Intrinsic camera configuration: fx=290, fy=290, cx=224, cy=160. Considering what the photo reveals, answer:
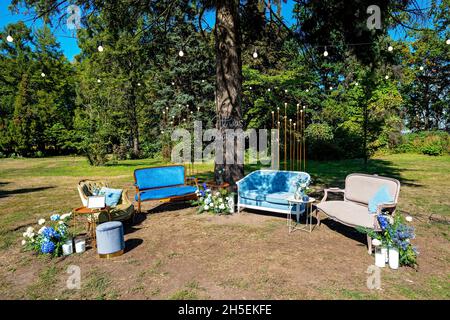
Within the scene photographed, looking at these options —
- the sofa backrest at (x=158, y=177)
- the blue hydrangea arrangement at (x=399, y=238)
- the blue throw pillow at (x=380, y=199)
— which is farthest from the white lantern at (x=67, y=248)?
the blue throw pillow at (x=380, y=199)

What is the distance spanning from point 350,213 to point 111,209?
424cm

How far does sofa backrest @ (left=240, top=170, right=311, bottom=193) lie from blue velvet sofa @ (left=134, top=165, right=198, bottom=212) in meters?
1.37

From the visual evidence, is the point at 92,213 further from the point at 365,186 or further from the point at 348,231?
the point at 365,186

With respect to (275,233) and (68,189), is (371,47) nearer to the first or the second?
(275,233)

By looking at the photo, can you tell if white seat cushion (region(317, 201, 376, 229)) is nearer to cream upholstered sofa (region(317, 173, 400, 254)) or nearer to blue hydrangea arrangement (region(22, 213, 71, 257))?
cream upholstered sofa (region(317, 173, 400, 254))

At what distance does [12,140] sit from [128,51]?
1294 cm

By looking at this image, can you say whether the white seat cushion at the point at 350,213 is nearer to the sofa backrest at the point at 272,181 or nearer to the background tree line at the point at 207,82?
the sofa backrest at the point at 272,181

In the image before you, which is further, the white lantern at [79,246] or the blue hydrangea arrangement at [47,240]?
the white lantern at [79,246]

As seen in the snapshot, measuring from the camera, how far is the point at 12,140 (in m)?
24.6

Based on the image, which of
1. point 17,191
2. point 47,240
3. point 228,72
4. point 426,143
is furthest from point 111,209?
point 426,143

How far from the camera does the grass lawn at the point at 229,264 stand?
129 inches

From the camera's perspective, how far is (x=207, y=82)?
21.1m

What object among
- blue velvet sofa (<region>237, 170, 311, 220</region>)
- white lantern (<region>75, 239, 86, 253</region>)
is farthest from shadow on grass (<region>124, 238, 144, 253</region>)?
blue velvet sofa (<region>237, 170, 311, 220</region>)
